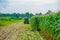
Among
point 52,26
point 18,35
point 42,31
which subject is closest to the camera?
point 52,26

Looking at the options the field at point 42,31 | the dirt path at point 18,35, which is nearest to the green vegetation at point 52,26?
the field at point 42,31

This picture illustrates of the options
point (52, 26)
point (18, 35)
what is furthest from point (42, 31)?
point (52, 26)

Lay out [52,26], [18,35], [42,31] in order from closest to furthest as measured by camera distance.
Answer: [52,26] < [18,35] < [42,31]

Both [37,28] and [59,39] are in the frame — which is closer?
[59,39]

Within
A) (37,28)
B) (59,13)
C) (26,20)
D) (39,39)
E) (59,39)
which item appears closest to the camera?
(59,39)

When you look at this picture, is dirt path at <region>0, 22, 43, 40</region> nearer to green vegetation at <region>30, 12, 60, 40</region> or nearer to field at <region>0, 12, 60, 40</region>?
field at <region>0, 12, 60, 40</region>

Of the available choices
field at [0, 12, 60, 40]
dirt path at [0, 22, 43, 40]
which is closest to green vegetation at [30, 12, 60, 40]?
field at [0, 12, 60, 40]

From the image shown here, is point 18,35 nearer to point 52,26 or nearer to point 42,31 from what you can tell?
point 42,31

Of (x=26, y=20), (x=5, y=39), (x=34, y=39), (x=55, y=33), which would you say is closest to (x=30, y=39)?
(x=34, y=39)

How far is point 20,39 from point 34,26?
1130 cm

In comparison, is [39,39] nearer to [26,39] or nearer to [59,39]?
[26,39]

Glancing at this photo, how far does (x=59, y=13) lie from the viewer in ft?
44.5

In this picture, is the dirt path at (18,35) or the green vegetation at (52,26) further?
the dirt path at (18,35)

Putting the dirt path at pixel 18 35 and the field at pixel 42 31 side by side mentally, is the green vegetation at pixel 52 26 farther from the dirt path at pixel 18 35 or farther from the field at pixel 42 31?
the dirt path at pixel 18 35
